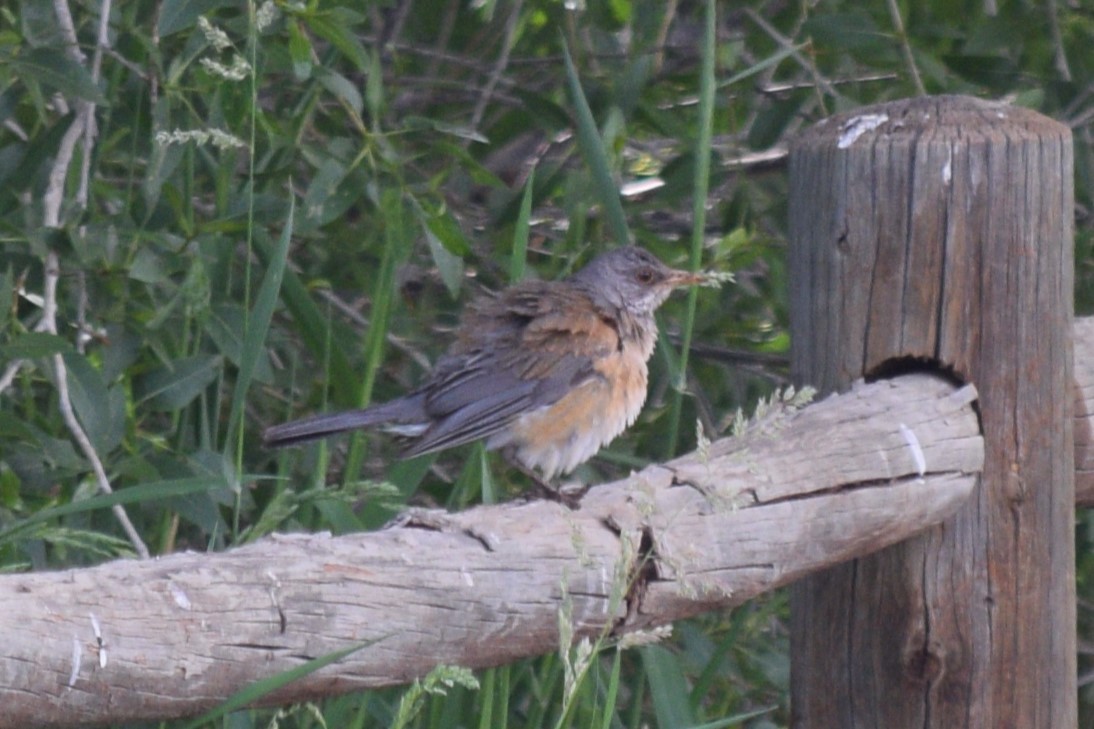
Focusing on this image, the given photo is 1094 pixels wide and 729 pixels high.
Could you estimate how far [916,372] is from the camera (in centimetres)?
293

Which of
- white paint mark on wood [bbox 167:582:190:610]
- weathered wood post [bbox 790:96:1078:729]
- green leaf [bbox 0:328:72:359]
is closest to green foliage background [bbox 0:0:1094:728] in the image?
green leaf [bbox 0:328:72:359]

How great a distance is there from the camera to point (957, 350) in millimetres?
2885

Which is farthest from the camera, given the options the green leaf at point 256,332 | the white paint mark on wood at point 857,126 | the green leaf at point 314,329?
the green leaf at point 314,329

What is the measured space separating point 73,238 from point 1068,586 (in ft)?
7.14

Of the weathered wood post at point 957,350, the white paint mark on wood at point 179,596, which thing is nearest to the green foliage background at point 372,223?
the weathered wood post at point 957,350

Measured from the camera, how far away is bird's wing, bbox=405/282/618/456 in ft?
13.4

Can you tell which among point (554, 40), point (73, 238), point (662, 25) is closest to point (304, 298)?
point (73, 238)

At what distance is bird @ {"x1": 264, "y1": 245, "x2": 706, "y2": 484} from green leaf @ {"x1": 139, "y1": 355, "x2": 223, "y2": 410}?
0.50 meters

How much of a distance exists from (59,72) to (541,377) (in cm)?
138

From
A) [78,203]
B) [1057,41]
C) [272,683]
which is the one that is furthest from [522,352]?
[272,683]

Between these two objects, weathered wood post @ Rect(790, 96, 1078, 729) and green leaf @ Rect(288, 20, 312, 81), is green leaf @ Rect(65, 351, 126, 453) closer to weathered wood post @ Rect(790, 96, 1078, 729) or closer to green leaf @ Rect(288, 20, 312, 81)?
green leaf @ Rect(288, 20, 312, 81)

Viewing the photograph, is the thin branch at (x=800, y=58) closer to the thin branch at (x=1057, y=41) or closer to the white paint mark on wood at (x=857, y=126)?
the thin branch at (x=1057, y=41)

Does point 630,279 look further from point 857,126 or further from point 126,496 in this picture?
point 126,496

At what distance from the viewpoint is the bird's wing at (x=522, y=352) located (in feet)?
13.4
